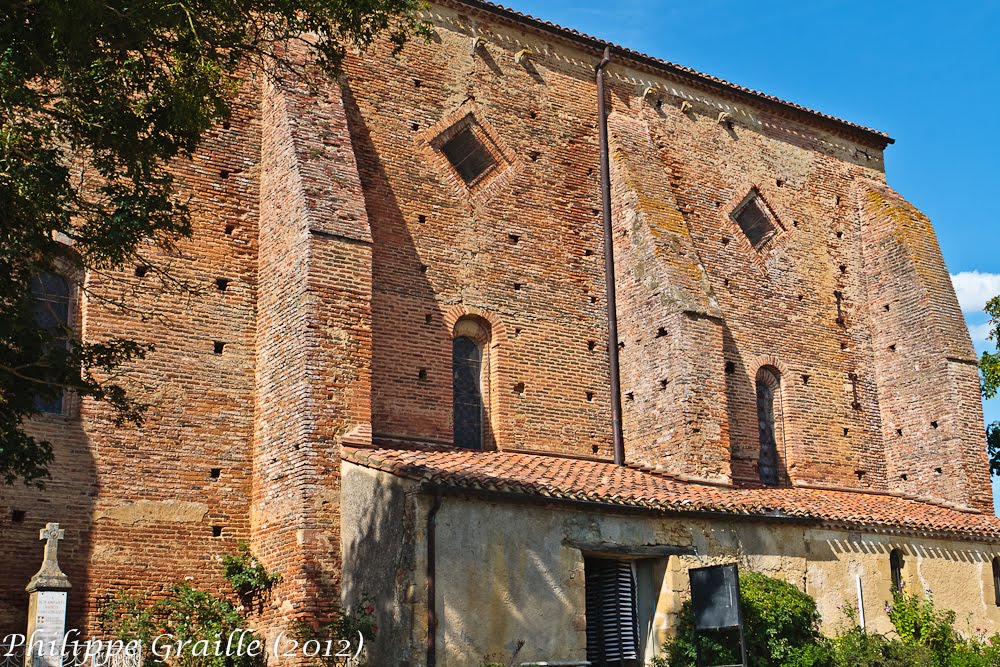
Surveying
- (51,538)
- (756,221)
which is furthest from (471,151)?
(51,538)

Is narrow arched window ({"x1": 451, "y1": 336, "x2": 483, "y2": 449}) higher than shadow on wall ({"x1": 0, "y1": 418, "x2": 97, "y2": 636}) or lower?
higher

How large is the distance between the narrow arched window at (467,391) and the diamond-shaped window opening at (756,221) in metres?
6.37

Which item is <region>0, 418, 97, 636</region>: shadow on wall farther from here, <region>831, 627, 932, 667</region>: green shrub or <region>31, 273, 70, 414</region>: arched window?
<region>831, 627, 932, 667</region>: green shrub

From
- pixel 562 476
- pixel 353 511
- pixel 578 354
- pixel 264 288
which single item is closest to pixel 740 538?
pixel 562 476

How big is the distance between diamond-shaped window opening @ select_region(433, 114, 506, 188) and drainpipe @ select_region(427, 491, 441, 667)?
6.72 metres

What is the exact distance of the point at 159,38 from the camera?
10172 millimetres

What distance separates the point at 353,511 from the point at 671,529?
4.09 meters

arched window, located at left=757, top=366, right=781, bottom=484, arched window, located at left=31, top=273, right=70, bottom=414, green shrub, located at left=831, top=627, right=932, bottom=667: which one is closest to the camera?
arched window, located at left=31, top=273, right=70, bottom=414

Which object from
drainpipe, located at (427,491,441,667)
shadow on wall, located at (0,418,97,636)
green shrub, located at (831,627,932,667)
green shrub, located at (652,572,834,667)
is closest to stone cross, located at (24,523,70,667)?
shadow on wall, located at (0,418,97,636)

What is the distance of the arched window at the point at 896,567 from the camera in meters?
16.7

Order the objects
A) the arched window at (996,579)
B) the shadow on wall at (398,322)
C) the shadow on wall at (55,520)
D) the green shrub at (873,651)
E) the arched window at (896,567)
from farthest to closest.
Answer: the arched window at (996,579) → the arched window at (896,567) → the shadow on wall at (398,322) → the green shrub at (873,651) → the shadow on wall at (55,520)

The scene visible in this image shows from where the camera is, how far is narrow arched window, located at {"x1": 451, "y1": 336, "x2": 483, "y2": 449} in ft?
54.0

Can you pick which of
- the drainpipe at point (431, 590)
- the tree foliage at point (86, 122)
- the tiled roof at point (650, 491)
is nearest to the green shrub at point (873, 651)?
the tiled roof at point (650, 491)

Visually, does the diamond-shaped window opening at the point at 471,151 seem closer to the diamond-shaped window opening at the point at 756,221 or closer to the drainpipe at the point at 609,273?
the drainpipe at the point at 609,273
